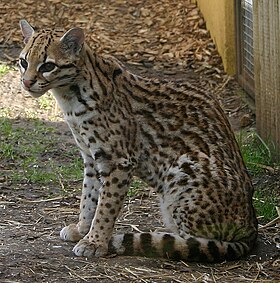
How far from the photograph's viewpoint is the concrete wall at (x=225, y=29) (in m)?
10.8

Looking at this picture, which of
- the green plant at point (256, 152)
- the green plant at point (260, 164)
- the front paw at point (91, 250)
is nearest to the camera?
the front paw at point (91, 250)

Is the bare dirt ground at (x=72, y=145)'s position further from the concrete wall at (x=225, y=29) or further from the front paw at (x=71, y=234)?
the concrete wall at (x=225, y=29)

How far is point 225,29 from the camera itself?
10898mm

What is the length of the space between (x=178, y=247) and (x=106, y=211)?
0.53 m

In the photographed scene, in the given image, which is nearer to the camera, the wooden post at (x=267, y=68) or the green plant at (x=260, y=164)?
the green plant at (x=260, y=164)

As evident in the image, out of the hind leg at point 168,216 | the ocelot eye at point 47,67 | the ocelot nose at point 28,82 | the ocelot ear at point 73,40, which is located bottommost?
the hind leg at point 168,216

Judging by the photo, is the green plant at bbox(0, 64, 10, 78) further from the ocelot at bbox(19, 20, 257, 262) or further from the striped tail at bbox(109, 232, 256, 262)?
the striped tail at bbox(109, 232, 256, 262)

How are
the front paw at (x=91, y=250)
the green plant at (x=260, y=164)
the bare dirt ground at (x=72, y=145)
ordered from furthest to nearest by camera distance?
1. the green plant at (x=260, y=164)
2. the front paw at (x=91, y=250)
3. the bare dirt ground at (x=72, y=145)

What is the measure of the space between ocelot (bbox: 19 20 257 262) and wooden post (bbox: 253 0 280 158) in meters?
2.18

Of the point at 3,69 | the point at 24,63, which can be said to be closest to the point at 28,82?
the point at 24,63

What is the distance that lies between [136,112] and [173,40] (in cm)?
591

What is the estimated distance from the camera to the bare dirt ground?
5.76m

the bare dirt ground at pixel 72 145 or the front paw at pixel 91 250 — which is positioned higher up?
the front paw at pixel 91 250

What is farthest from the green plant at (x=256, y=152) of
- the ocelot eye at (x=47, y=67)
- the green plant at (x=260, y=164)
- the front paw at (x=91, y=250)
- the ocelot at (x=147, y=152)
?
the ocelot eye at (x=47, y=67)
